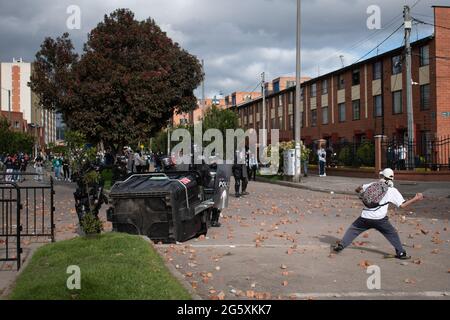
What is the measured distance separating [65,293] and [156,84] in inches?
684

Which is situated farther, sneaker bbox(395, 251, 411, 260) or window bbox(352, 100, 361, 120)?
window bbox(352, 100, 361, 120)

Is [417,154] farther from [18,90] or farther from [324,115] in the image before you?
[18,90]

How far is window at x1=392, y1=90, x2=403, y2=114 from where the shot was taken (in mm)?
38594

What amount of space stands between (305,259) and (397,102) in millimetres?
32931

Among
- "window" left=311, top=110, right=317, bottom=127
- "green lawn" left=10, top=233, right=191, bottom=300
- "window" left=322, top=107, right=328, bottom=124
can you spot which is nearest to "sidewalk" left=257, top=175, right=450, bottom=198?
"green lawn" left=10, top=233, right=191, bottom=300

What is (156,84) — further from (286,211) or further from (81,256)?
(81,256)

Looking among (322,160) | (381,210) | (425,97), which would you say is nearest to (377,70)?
(425,97)

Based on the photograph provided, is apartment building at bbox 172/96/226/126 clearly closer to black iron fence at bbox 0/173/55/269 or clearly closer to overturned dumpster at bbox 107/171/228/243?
black iron fence at bbox 0/173/55/269

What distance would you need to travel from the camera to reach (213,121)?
56.1 m

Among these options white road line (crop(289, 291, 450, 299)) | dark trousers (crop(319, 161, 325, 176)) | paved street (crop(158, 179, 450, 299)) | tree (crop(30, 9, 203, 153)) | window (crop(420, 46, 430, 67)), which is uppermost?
window (crop(420, 46, 430, 67))

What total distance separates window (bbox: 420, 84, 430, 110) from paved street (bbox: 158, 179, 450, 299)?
23072 millimetres

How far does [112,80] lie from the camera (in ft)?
71.5

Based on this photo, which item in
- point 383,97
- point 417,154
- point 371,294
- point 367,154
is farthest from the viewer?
point 383,97

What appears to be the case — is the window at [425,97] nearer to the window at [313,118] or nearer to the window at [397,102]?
the window at [397,102]
